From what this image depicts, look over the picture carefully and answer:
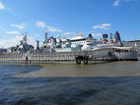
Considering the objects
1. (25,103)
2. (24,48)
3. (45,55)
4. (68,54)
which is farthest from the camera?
(24,48)

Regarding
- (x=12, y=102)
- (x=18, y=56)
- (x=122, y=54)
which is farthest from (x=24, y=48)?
(x=12, y=102)

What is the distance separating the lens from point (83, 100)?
6.85 m

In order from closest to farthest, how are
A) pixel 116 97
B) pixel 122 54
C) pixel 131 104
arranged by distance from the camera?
pixel 131 104 < pixel 116 97 < pixel 122 54

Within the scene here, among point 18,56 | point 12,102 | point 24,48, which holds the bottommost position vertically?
point 12,102

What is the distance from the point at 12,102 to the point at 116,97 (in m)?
6.79

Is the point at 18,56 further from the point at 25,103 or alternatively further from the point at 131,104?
the point at 131,104

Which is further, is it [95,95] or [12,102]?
[95,95]

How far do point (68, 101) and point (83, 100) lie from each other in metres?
0.96

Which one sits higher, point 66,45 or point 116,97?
point 66,45

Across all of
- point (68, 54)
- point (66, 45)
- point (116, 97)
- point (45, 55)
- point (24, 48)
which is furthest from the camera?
point (24, 48)

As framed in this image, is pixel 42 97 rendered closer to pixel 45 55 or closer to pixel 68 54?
pixel 68 54

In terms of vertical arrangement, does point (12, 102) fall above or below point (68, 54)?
below

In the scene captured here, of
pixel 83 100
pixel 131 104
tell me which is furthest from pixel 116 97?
pixel 83 100

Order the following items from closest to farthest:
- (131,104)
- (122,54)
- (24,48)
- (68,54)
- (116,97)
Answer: (131,104), (116,97), (68,54), (122,54), (24,48)
